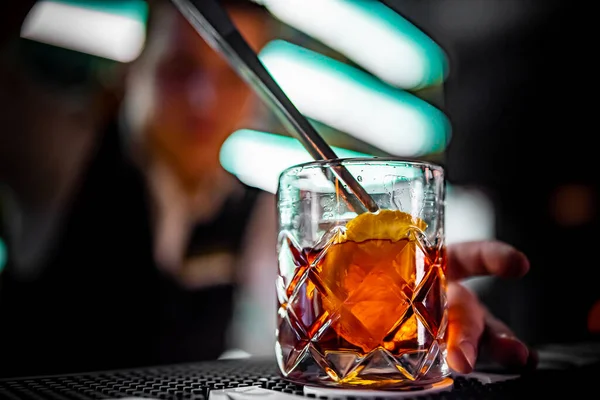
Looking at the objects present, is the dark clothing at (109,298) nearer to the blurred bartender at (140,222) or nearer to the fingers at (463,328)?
the blurred bartender at (140,222)

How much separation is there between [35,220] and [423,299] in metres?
0.58

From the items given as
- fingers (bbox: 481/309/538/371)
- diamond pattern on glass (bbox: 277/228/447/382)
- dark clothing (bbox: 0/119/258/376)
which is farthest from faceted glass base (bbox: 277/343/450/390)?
dark clothing (bbox: 0/119/258/376)

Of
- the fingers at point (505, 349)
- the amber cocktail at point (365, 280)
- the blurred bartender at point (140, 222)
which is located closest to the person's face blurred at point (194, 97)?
the blurred bartender at point (140, 222)

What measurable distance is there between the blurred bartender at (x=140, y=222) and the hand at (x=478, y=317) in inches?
15.6

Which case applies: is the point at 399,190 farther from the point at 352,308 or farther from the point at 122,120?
the point at 122,120

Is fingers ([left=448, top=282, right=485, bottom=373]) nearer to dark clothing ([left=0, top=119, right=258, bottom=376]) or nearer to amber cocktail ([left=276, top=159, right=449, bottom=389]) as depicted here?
amber cocktail ([left=276, top=159, right=449, bottom=389])

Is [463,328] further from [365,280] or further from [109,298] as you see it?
[109,298]

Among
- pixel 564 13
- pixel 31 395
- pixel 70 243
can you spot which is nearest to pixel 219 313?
pixel 70 243

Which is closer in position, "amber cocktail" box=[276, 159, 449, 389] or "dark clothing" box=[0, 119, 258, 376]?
"amber cocktail" box=[276, 159, 449, 389]

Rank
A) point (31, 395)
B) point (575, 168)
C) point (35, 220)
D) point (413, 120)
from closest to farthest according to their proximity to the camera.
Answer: point (31, 395)
point (35, 220)
point (413, 120)
point (575, 168)

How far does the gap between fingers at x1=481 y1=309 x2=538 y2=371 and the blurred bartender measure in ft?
1.46

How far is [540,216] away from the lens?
55.1 inches

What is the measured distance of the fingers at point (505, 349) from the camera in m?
0.64

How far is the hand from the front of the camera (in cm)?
58
